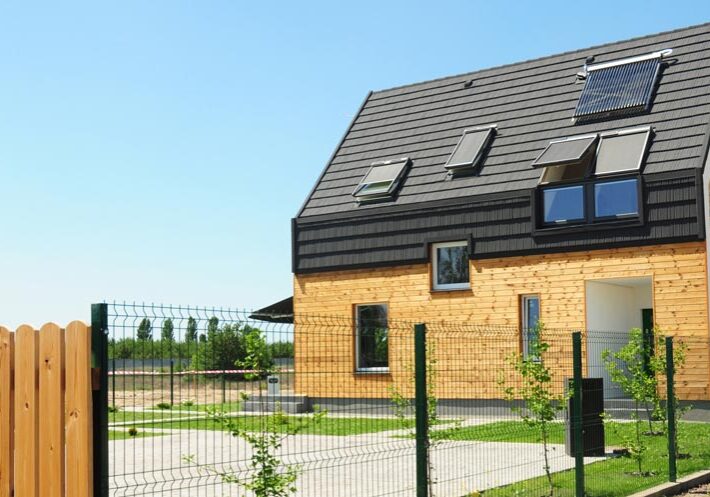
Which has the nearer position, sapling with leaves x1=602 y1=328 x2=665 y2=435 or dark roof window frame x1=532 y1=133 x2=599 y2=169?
Result: sapling with leaves x1=602 y1=328 x2=665 y2=435

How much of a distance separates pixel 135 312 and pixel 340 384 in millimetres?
3149

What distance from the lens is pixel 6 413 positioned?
5508mm

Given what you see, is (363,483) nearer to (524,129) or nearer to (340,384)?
(340,384)

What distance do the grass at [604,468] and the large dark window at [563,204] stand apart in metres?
6.92

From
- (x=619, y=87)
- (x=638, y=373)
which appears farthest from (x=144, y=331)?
(x=619, y=87)

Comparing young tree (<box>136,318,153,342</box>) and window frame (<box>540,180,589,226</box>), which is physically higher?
window frame (<box>540,180,589,226</box>)

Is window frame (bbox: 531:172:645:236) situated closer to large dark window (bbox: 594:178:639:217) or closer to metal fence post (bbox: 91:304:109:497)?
large dark window (bbox: 594:178:639:217)

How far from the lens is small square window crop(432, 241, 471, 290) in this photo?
73.5 ft

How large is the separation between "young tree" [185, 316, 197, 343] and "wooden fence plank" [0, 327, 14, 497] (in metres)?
0.98

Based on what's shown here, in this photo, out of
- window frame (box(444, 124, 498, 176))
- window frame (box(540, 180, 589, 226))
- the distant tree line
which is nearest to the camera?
the distant tree line

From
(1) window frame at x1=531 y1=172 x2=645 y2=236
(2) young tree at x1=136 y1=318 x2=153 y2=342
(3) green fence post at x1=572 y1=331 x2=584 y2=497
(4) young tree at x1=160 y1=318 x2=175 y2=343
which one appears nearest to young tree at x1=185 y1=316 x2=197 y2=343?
(4) young tree at x1=160 y1=318 x2=175 y2=343

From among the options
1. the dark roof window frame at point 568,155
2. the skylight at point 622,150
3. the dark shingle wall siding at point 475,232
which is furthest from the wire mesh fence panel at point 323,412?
the dark roof window frame at point 568,155

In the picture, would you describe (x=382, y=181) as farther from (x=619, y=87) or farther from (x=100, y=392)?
(x=100, y=392)

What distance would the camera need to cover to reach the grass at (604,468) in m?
10.1
